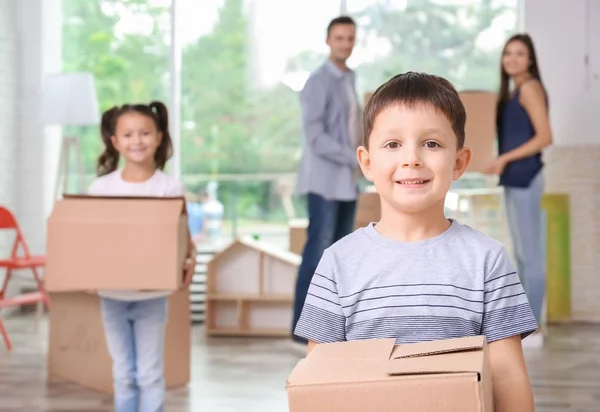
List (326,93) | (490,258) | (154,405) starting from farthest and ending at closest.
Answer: (326,93) → (154,405) → (490,258)

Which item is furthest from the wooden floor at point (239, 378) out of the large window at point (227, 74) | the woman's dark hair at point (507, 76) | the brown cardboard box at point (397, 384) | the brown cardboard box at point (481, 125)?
the brown cardboard box at point (397, 384)

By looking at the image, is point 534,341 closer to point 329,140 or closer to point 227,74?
point 329,140

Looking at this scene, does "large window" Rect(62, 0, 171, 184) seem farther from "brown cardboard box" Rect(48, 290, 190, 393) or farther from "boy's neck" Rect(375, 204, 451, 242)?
"boy's neck" Rect(375, 204, 451, 242)

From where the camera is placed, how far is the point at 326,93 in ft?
15.5

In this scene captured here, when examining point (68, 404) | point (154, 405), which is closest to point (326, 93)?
point (68, 404)

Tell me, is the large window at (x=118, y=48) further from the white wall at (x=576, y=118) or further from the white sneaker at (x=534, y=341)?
the white sneaker at (x=534, y=341)

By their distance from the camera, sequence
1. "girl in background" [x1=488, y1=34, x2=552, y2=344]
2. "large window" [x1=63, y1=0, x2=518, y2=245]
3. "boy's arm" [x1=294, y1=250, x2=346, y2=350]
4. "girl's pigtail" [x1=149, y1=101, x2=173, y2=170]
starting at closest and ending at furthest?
"boy's arm" [x1=294, y1=250, x2=346, y2=350] < "girl's pigtail" [x1=149, y1=101, x2=173, y2=170] < "girl in background" [x1=488, y1=34, x2=552, y2=344] < "large window" [x1=63, y1=0, x2=518, y2=245]

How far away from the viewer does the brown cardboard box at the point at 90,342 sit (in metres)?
4.20

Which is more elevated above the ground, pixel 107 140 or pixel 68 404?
pixel 107 140

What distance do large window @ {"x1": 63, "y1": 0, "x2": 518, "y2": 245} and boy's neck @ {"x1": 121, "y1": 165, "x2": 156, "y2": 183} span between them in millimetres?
3322

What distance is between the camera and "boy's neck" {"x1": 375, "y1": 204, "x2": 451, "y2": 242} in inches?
63.1

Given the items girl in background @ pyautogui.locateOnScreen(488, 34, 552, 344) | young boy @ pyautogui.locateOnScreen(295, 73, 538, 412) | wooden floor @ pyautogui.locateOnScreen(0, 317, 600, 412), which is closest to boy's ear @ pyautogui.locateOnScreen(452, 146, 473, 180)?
young boy @ pyautogui.locateOnScreen(295, 73, 538, 412)

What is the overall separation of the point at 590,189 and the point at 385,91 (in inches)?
182

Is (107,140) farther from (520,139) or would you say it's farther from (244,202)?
(244,202)
